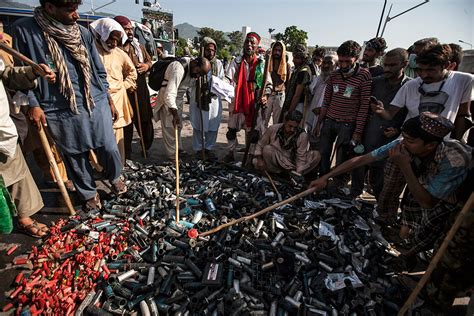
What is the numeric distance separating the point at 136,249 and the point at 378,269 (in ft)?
9.81

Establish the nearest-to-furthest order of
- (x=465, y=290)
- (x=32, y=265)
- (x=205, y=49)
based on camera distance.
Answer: (x=465, y=290), (x=32, y=265), (x=205, y=49)

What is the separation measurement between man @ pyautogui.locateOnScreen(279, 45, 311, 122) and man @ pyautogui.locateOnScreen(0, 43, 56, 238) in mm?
4428

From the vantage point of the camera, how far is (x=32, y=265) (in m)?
2.96

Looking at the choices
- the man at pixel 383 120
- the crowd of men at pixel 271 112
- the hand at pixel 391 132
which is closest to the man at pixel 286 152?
the crowd of men at pixel 271 112

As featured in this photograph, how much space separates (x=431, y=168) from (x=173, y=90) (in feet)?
14.8

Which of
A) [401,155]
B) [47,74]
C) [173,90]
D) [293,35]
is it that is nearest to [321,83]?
[173,90]

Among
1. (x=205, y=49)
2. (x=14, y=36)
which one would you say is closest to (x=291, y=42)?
(x=205, y=49)

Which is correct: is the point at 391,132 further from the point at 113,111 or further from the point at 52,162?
the point at 52,162

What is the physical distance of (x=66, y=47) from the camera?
3217mm

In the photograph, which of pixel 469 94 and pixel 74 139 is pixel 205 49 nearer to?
pixel 74 139

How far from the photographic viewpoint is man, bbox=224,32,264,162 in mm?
5934

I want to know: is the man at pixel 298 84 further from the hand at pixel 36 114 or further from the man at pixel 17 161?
the hand at pixel 36 114

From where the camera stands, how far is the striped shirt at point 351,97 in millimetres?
4320

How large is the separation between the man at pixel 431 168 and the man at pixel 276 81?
363 cm
